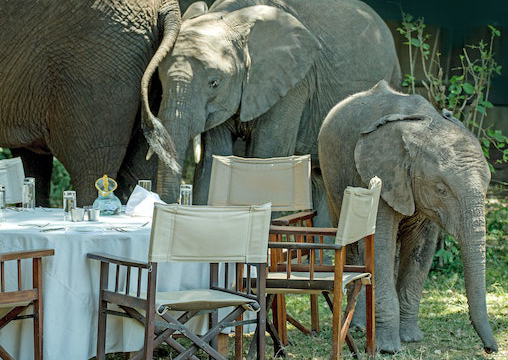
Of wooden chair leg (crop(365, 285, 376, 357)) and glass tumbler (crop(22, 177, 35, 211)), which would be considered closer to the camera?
wooden chair leg (crop(365, 285, 376, 357))

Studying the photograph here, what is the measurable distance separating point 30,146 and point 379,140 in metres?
3.22

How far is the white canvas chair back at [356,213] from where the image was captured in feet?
18.8

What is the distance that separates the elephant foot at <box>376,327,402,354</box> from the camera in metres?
6.57

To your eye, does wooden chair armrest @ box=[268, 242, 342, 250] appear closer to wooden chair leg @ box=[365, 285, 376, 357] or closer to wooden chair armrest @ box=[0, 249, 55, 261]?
wooden chair leg @ box=[365, 285, 376, 357]

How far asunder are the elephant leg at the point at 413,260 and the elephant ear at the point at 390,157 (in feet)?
1.58

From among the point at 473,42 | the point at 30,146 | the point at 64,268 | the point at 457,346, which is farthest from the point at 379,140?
the point at 473,42

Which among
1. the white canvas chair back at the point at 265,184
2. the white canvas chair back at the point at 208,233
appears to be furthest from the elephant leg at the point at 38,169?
the white canvas chair back at the point at 208,233

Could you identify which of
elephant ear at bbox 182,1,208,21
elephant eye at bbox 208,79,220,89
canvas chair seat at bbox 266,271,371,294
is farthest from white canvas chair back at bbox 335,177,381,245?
elephant ear at bbox 182,1,208,21

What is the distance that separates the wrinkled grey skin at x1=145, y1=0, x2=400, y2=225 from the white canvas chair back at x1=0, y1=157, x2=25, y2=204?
102 cm

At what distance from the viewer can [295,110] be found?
9742mm

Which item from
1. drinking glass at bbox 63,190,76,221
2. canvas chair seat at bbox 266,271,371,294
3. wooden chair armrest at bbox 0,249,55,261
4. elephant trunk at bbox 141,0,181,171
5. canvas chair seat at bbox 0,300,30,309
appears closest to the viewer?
wooden chair armrest at bbox 0,249,55,261

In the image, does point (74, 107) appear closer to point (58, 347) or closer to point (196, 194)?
point (196, 194)

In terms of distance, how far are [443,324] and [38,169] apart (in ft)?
12.7

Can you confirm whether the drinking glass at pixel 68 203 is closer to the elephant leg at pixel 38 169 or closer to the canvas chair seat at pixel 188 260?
the canvas chair seat at pixel 188 260
